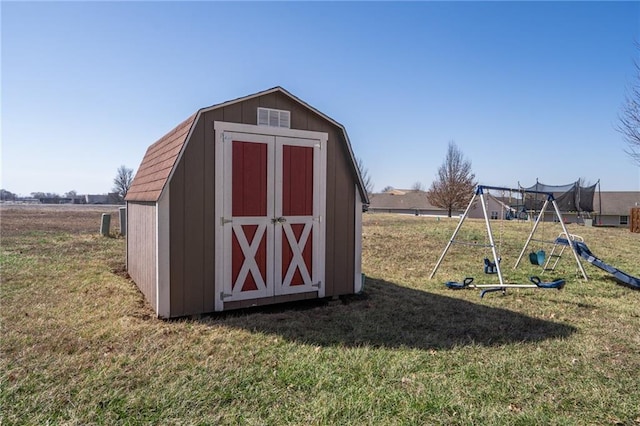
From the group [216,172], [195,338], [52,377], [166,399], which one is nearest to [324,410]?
[166,399]

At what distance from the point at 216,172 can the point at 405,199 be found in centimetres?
5537

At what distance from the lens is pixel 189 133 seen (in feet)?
15.6

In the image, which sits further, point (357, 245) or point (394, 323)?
point (357, 245)

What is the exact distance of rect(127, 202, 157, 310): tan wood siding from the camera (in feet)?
16.7

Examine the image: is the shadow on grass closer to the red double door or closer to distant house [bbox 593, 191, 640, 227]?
the red double door

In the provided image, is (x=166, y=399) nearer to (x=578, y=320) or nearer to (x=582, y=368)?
(x=582, y=368)

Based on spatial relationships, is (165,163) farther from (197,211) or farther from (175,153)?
(197,211)

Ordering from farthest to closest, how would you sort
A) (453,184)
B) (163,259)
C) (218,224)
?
(453,184) < (218,224) < (163,259)

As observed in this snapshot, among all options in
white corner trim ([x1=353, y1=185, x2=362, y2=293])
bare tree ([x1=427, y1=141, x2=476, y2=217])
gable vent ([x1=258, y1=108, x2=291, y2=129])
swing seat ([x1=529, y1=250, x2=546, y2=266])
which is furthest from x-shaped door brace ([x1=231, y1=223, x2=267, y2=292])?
bare tree ([x1=427, y1=141, x2=476, y2=217])

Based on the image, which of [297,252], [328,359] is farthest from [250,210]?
[328,359]

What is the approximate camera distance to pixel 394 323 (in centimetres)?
482

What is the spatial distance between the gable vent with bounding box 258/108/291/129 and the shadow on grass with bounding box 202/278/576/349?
8.58ft

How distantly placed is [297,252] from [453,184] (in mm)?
33408

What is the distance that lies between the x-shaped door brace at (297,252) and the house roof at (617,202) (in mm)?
46755
